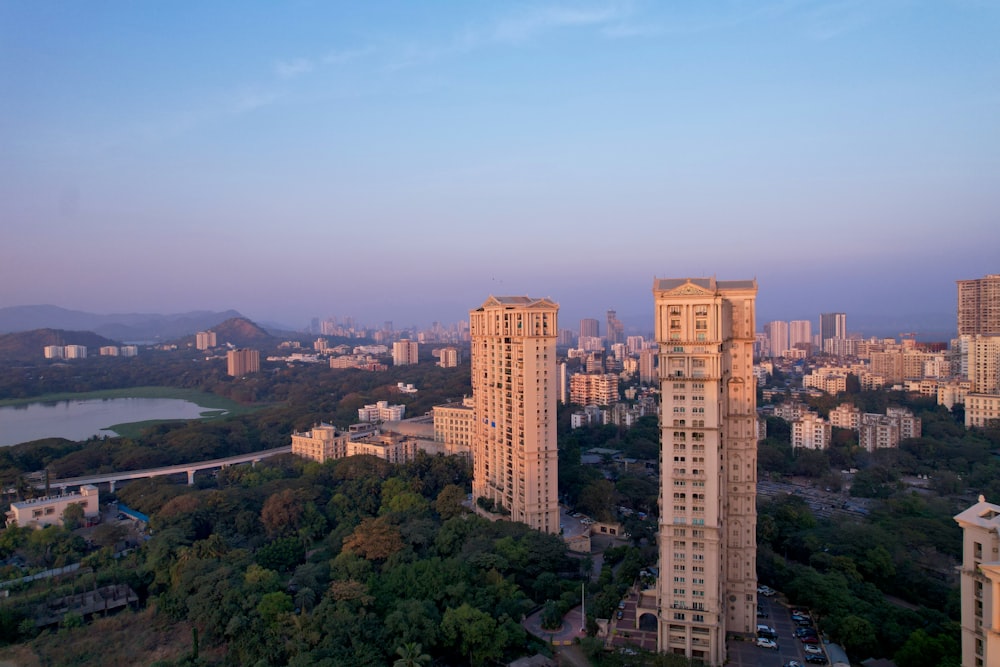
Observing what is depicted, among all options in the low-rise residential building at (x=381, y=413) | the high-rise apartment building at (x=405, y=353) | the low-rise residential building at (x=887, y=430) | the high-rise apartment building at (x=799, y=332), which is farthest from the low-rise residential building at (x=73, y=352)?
the high-rise apartment building at (x=799, y=332)

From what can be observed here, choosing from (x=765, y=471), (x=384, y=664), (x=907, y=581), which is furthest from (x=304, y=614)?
(x=765, y=471)

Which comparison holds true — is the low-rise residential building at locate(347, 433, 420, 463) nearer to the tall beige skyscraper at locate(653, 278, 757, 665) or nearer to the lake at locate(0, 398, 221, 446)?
the tall beige skyscraper at locate(653, 278, 757, 665)

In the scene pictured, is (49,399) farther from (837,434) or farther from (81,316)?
(81,316)

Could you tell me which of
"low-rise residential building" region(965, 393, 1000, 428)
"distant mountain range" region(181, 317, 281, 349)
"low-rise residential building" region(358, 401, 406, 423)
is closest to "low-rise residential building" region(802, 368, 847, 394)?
"low-rise residential building" region(965, 393, 1000, 428)

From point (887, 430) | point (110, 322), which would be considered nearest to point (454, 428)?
point (887, 430)

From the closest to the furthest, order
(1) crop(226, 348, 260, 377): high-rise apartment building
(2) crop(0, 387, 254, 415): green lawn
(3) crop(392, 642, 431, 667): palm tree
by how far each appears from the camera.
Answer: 1. (3) crop(392, 642, 431, 667): palm tree
2. (2) crop(0, 387, 254, 415): green lawn
3. (1) crop(226, 348, 260, 377): high-rise apartment building

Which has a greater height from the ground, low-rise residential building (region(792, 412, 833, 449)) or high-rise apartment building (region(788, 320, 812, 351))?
high-rise apartment building (region(788, 320, 812, 351))
